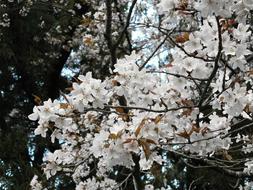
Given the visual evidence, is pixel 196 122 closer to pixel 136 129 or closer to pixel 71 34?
pixel 136 129

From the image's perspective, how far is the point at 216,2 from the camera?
2.12m

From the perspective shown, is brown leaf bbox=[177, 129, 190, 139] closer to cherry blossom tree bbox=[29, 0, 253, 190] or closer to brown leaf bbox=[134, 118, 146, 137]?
cherry blossom tree bbox=[29, 0, 253, 190]

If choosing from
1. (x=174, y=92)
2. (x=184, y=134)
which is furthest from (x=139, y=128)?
(x=174, y=92)

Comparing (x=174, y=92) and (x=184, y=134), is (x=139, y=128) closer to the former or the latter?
(x=184, y=134)

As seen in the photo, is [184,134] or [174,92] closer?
[184,134]

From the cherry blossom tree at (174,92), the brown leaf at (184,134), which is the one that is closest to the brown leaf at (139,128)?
the cherry blossom tree at (174,92)

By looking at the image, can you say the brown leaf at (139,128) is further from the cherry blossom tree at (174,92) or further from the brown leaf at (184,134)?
the brown leaf at (184,134)

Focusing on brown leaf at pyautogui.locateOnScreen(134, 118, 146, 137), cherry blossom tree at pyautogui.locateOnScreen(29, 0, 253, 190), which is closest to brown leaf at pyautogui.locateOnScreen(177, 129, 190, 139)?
cherry blossom tree at pyautogui.locateOnScreen(29, 0, 253, 190)

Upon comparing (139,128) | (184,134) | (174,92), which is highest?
(174,92)

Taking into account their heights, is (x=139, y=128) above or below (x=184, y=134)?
below

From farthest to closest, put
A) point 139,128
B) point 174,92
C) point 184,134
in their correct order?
point 174,92
point 184,134
point 139,128

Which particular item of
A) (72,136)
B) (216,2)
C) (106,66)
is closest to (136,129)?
(216,2)

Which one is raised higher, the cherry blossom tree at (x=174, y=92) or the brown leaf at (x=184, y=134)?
the cherry blossom tree at (x=174, y=92)

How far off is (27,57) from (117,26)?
1877mm
